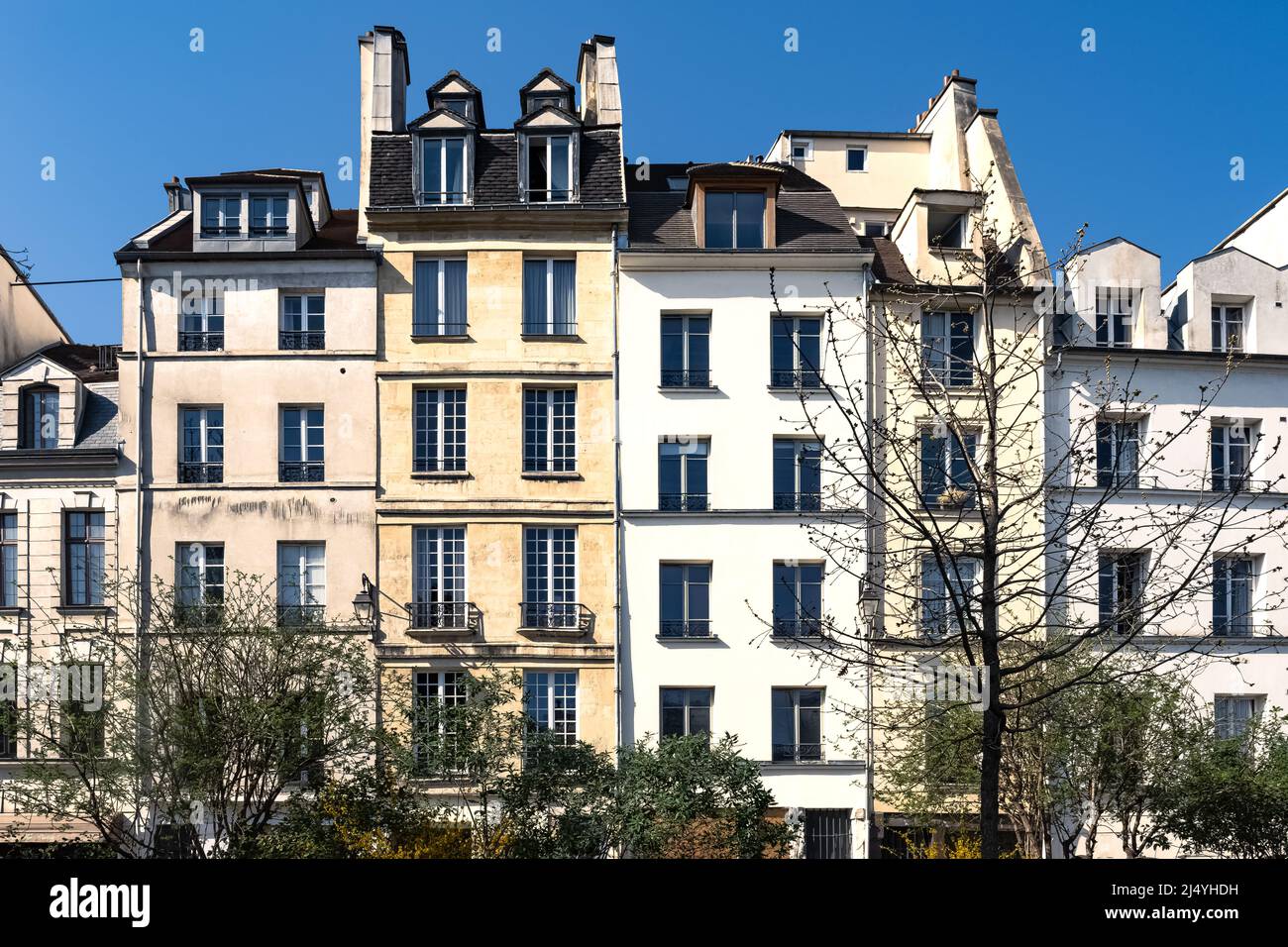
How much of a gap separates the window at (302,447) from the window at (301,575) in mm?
1709

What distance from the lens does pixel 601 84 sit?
35.0 metres

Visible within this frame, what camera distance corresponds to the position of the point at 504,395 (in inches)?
1289

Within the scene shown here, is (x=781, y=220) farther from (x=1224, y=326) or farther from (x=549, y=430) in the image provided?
(x=1224, y=326)

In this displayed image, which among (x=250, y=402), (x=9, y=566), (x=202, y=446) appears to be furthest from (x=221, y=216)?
(x=9, y=566)

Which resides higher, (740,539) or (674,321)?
(674,321)

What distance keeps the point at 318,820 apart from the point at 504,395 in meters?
13.4

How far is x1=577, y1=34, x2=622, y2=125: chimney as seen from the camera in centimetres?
3481

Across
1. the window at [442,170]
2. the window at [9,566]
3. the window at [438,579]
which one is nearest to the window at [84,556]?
Result: the window at [9,566]

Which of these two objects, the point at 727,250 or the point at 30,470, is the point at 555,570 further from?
the point at 30,470

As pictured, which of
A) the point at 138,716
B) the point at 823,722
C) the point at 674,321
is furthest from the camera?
the point at 674,321

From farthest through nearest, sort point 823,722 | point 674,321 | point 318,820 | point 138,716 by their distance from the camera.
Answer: point 674,321 → point 823,722 → point 138,716 → point 318,820

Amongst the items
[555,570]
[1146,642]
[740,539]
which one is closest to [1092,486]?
[1146,642]

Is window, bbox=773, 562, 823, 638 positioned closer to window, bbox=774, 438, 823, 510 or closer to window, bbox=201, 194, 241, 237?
window, bbox=774, 438, 823, 510

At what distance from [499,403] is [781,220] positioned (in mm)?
9080
